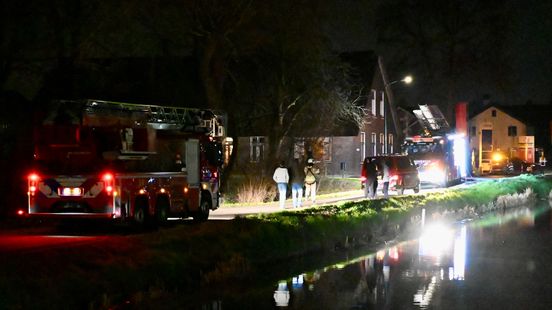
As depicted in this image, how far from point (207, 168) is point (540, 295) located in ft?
41.0

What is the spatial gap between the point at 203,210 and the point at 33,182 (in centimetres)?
559

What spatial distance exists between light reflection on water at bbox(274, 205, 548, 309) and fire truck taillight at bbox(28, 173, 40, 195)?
24.4 feet

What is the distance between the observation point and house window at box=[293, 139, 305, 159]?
139ft

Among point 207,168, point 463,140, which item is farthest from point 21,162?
point 463,140

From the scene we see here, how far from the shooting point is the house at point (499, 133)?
104125mm

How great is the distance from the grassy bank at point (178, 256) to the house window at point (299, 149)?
17.5 meters

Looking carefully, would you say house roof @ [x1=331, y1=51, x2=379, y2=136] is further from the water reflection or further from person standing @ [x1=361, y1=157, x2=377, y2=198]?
the water reflection

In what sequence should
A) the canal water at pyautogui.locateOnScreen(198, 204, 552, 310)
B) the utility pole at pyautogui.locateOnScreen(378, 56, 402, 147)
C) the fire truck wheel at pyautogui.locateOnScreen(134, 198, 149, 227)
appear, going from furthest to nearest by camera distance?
the utility pole at pyautogui.locateOnScreen(378, 56, 402, 147), the fire truck wheel at pyautogui.locateOnScreen(134, 198, 149, 227), the canal water at pyautogui.locateOnScreen(198, 204, 552, 310)

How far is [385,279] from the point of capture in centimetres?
1644

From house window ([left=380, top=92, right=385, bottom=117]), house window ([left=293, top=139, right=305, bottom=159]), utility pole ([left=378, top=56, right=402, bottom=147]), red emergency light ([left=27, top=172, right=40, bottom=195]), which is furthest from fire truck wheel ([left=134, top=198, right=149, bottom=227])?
house window ([left=380, top=92, right=385, bottom=117])

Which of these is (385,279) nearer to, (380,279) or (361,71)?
(380,279)

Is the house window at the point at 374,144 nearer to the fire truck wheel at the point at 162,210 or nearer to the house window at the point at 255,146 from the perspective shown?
the house window at the point at 255,146

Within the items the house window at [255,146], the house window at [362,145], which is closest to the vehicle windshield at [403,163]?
the house window at [255,146]

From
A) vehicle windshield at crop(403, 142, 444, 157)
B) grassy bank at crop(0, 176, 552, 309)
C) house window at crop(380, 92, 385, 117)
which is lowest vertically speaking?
grassy bank at crop(0, 176, 552, 309)
